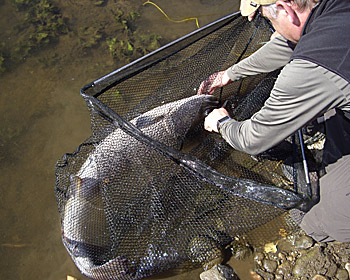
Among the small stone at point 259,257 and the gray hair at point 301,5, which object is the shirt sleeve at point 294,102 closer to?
the gray hair at point 301,5

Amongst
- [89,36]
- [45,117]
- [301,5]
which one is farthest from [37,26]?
[301,5]

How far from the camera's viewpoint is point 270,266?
109 inches

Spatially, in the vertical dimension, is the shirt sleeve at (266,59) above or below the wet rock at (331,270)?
above

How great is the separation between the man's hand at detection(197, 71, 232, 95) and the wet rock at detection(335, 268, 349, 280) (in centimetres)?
198

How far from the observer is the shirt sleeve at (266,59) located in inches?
109

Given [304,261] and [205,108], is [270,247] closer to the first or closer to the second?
[304,261]

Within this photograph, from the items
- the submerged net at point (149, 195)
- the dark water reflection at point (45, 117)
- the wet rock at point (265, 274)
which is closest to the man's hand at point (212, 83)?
the submerged net at point (149, 195)

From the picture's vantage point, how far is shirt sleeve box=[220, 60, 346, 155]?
1716mm

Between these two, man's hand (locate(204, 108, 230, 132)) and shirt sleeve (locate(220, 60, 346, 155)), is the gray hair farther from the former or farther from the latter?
man's hand (locate(204, 108, 230, 132))

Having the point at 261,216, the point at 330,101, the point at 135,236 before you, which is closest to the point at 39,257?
the point at 135,236

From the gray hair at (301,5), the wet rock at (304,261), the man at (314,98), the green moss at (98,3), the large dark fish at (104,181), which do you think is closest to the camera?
the man at (314,98)

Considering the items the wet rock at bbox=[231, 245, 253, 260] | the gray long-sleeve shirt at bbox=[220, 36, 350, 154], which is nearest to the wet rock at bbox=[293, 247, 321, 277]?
the wet rock at bbox=[231, 245, 253, 260]

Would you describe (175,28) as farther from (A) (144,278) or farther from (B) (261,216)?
(A) (144,278)

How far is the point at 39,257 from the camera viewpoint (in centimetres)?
305
